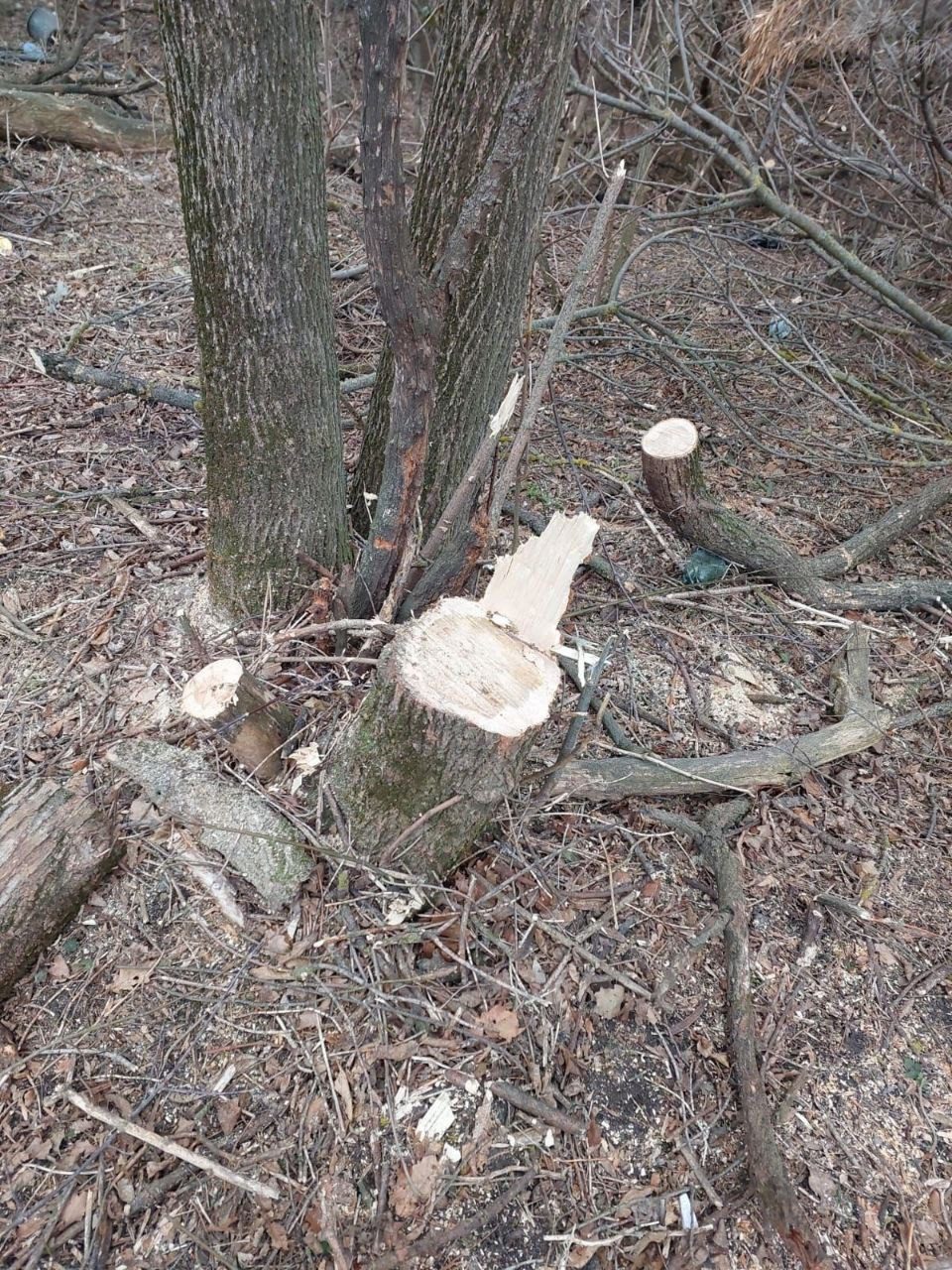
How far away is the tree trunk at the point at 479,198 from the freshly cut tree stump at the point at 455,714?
76 cm

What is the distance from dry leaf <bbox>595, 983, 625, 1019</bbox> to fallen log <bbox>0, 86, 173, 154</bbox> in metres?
6.74

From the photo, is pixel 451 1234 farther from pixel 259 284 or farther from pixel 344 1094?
pixel 259 284

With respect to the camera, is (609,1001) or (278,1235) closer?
(278,1235)

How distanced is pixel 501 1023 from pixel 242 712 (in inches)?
38.2

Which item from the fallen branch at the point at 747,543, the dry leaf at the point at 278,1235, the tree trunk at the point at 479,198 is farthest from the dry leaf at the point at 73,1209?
the fallen branch at the point at 747,543

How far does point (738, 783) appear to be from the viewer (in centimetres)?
224

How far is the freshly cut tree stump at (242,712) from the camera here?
173 centimetres

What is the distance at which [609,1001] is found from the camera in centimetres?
179

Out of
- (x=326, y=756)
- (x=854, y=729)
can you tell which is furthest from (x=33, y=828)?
(x=854, y=729)

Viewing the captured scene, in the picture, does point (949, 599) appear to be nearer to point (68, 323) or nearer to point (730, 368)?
point (730, 368)

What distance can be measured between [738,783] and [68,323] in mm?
4138

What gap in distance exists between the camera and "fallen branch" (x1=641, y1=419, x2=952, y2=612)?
2.78 meters

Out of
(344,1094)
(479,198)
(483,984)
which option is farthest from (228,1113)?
(479,198)

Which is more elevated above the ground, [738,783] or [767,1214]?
[738,783]
